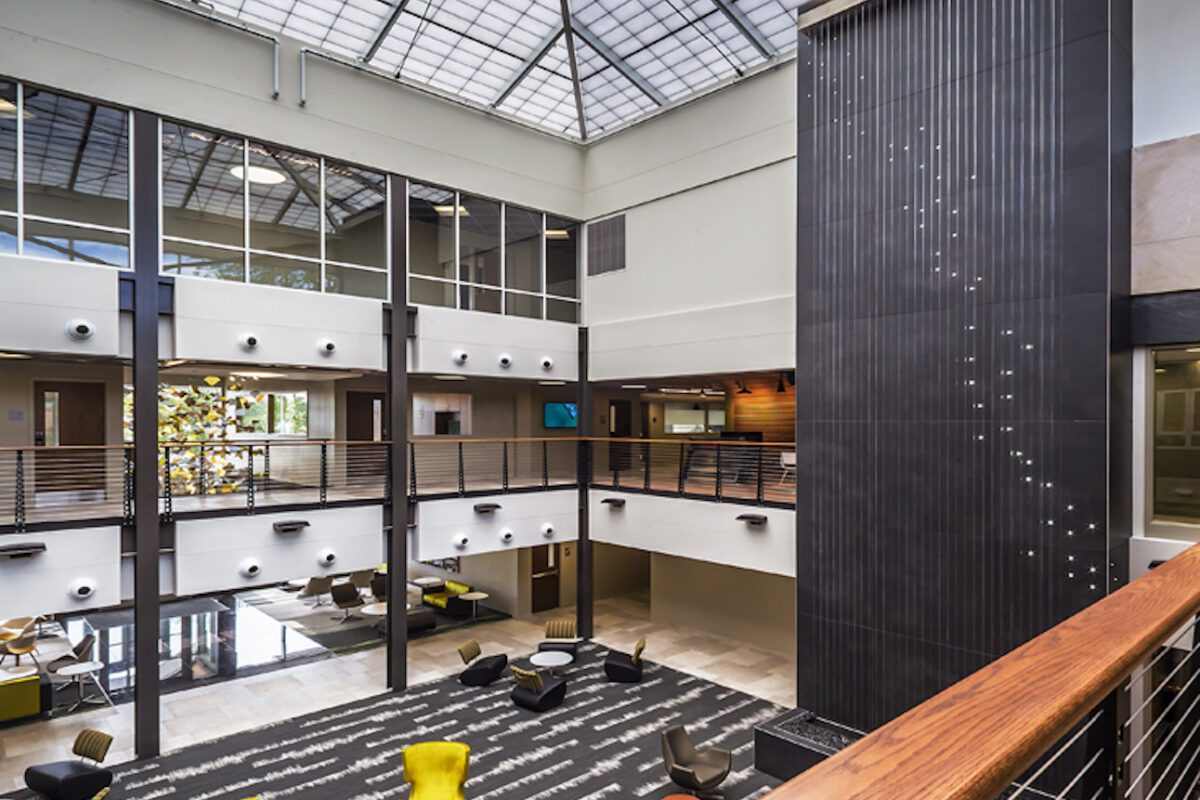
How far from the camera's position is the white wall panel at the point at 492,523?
41.5ft

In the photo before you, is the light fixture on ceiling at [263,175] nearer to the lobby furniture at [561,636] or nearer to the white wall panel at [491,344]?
the white wall panel at [491,344]

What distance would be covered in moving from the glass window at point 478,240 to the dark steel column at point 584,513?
2.52m

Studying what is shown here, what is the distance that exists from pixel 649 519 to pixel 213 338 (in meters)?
8.00

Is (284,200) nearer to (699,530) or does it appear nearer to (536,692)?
(699,530)

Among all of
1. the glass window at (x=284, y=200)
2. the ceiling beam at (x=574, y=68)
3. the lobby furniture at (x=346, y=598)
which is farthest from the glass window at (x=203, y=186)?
the lobby furniture at (x=346, y=598)

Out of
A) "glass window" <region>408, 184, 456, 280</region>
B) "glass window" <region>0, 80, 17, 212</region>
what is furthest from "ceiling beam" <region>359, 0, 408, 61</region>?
"glass window" <region>0, 80, 17, 212</region>

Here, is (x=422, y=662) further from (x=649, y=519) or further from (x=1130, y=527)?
(x=1130, y=527)

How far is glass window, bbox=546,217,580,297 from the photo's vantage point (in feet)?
50.4

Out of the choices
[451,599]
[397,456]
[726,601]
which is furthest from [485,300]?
[726,601]

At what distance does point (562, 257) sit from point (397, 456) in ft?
19.4

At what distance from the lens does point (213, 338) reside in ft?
33.8

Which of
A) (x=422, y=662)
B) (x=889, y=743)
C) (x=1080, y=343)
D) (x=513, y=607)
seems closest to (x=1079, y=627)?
(x=889, y=743)

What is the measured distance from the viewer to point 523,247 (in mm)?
15133

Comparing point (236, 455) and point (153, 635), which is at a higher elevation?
point (236, 455)
